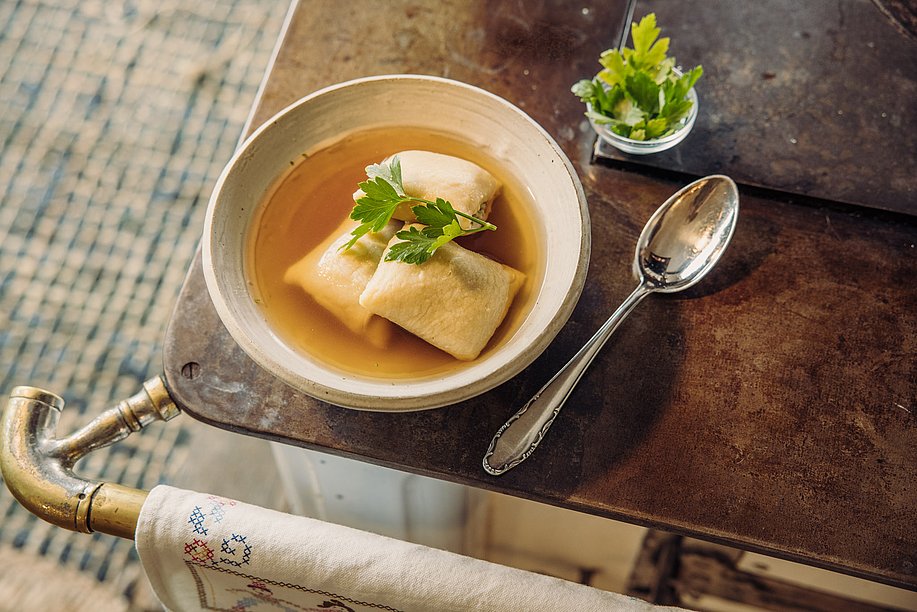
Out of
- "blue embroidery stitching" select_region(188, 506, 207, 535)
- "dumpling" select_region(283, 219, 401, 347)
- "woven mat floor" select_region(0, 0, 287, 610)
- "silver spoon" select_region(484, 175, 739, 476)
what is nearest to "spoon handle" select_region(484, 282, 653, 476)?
"silver spoon" select_region(484, 175, 739, 476)

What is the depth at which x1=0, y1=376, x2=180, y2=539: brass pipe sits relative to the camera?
2.17ft

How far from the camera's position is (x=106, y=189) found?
4.98 feet

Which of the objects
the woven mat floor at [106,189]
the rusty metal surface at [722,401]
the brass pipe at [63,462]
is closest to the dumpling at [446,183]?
the rusty metal surface at [722,401]

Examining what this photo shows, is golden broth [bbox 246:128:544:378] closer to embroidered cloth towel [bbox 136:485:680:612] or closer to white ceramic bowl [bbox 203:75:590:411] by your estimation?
white ceramic bowl [bbox 203:75:590:411]

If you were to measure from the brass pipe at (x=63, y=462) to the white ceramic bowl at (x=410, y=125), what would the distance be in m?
0.14

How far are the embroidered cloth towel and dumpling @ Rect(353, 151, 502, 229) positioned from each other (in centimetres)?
27

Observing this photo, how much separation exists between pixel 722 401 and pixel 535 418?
0.54 ft

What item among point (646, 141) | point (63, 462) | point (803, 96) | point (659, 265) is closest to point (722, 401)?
point (659, 265)

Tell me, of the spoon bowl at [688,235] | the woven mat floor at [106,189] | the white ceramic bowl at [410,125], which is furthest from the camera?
the woven mat floor at [106,189]

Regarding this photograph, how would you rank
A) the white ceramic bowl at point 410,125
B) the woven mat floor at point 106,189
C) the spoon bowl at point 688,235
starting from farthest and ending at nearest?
1. the woven mat floor at point 106,189
2. the spoon bowl at point 688,235
3. the white ceramic bowl at point 410,125

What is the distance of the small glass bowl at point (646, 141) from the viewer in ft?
2.61

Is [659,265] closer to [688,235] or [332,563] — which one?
[688,235]

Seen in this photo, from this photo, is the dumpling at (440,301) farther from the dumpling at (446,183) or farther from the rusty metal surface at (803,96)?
the rusty metal surface at (803,96)

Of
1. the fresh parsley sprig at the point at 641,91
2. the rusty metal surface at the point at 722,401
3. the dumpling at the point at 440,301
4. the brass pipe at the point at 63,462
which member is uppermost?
the brass pipe at the point at 63,462
